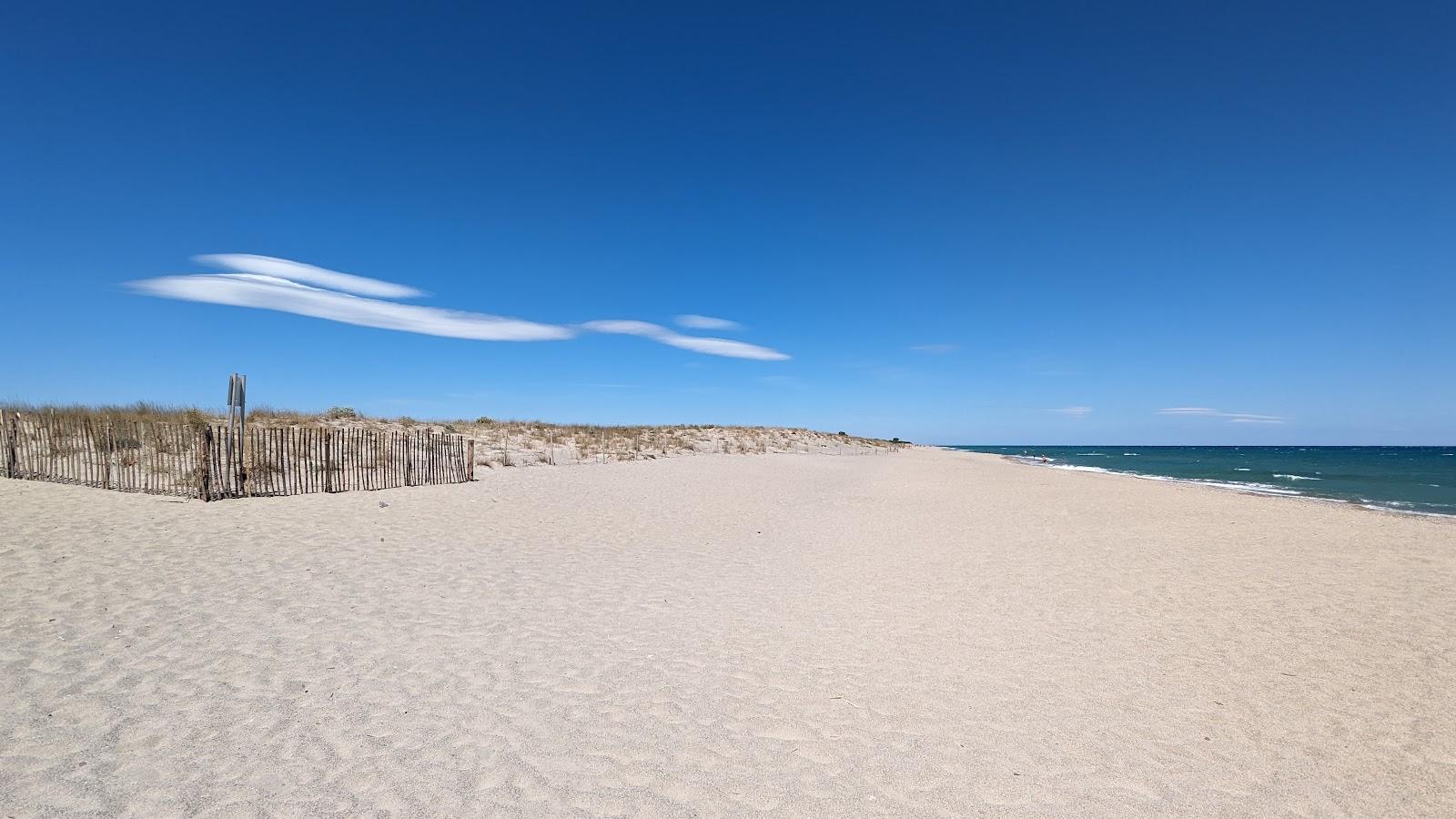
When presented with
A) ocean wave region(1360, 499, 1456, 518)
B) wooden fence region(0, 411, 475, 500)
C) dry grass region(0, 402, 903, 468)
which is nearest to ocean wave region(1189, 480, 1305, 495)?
ocean wave region(1360, 499, 1456, 518)

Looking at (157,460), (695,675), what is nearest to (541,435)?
(157,460)

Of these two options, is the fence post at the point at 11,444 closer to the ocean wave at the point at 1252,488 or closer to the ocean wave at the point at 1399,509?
the ocean wave at the point at 1399,509

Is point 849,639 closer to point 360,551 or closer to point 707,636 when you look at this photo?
point 707,636

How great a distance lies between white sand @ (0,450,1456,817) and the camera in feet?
11.2

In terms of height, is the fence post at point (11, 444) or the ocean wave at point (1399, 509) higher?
the fence post at point (11, 444)

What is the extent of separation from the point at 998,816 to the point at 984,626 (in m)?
3.26

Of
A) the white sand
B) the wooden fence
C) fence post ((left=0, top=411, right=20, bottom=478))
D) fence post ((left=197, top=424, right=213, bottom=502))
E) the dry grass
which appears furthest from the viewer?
the dry grass

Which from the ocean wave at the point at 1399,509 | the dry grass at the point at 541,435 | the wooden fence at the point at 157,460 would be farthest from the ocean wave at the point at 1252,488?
the wooden fence at the point at 157,460

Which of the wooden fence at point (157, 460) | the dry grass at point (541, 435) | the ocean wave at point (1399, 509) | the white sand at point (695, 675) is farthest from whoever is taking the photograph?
the dry grass at point (541, 435)

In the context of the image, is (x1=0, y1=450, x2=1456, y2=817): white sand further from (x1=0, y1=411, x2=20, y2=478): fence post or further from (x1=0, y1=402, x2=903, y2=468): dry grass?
(x1=0, y1=402, x2=903, y2=468): dry grass

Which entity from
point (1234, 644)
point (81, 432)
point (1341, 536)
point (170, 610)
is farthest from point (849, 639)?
point (81, 432)

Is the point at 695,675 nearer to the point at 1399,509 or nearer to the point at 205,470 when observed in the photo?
the point at 205,470

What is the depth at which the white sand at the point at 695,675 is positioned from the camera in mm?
3410

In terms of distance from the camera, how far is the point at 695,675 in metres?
4.91
